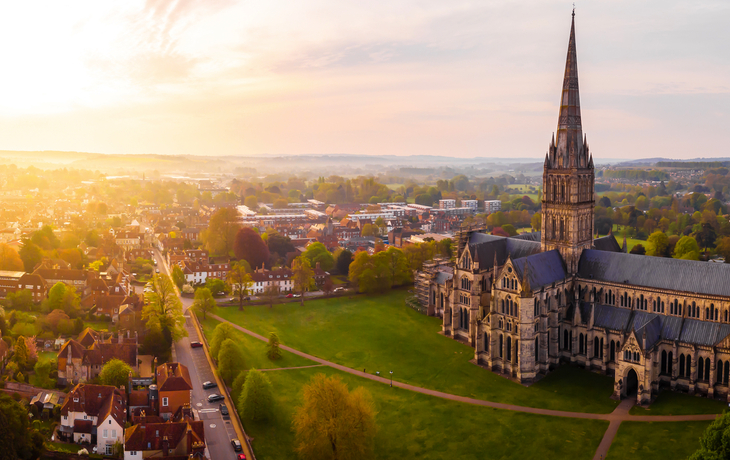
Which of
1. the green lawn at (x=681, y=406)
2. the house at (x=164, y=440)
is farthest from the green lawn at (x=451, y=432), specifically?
the house at (x=164, y=440)

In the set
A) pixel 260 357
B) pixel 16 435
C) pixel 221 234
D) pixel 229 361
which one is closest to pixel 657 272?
pixel 260 357

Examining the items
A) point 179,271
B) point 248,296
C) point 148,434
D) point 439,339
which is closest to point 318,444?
point 148,434

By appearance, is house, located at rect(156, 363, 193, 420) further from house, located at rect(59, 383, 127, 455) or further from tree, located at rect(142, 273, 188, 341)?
tree, located at rect(142, 273, 188, 341)

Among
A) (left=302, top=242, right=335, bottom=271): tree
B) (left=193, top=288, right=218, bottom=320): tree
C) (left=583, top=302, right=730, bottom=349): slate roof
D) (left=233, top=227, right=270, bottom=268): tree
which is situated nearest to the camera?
(left=583, top=302, right=730, bottom=349): slate roof

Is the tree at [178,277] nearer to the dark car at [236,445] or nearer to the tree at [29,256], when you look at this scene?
the tree at [29,256]

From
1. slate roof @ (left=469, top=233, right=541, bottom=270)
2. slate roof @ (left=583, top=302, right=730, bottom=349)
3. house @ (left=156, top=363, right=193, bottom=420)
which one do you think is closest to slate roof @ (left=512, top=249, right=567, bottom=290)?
slate roof @ (left=469, top=233, right=541, bottom=270)
